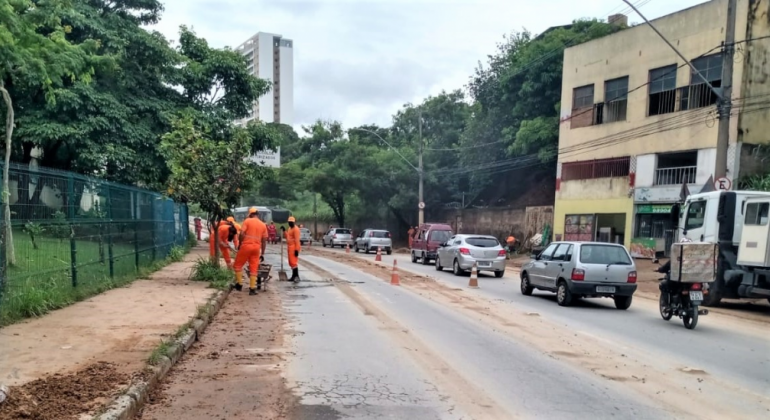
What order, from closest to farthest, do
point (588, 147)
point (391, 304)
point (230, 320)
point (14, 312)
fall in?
point (14, 312) → point (230, 320) → point (391, 304) → point (588, 147)

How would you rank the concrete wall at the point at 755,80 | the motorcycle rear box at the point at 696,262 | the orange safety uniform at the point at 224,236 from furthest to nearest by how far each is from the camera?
the concrete wall at the point at 755,80
the orange safety uniform at the point at 224,236
the motorcycle rear box at the point at 696,262

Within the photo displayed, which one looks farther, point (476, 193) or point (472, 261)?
point (476, 193)

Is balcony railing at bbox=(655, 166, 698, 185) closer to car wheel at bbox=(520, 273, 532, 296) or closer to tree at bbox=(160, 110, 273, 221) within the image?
car wheel at bbox=(520, 273, 532, 296)

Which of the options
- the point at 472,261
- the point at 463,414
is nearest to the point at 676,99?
the point at 472,261

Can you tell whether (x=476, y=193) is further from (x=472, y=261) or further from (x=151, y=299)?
(x=151, y=299)

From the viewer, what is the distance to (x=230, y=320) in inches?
382

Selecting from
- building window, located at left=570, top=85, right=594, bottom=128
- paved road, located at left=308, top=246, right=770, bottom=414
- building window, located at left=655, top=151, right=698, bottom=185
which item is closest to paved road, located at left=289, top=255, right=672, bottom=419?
paved road, located at left=308, top=246, right=770, bottom=414

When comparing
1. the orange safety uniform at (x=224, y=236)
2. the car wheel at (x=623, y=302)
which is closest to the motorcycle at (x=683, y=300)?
the car wheel at (x=623, y=302)

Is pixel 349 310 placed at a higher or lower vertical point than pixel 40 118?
lower

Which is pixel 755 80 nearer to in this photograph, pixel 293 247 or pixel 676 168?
pixel 676 168

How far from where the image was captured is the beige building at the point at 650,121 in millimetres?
Answer: 21406

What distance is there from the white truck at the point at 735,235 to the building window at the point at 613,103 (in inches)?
501

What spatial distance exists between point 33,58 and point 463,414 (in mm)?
8082

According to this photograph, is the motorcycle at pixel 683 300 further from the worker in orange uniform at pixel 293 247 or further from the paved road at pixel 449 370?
the worker in orange uniform at pixel 293 247
